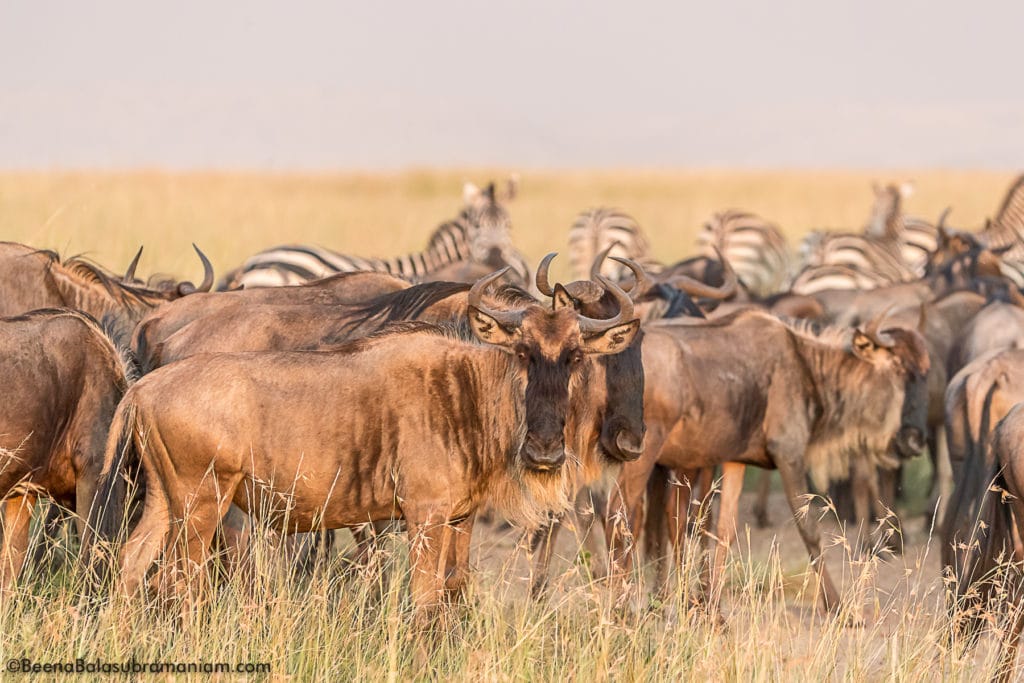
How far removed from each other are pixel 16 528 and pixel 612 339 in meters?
2.54

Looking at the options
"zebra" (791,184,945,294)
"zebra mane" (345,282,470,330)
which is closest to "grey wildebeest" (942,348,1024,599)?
"zebra mane" (345,282,470,330)

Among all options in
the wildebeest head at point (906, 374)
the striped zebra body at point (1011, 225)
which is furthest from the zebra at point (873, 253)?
the wildebeest head at point (906, 374)

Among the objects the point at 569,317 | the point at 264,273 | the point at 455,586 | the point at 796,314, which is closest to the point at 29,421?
the point at 455,586

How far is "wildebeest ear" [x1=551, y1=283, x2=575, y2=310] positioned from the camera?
17.7ft

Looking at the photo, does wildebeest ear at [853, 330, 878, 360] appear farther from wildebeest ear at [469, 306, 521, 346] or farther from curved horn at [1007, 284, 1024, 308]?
wildebeest ear at [469, 306, 521, 346]

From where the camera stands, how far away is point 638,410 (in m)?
5.96

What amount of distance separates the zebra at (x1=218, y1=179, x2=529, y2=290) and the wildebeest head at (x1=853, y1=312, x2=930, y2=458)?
8.06ft

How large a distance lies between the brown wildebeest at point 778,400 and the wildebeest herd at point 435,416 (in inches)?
0.5

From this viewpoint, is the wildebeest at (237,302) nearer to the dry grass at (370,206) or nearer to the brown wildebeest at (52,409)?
the brown wildebeest at (52,409)

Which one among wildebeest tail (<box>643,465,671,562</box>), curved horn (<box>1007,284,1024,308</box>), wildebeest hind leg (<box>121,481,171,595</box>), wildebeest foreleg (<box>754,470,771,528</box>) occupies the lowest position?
wildebeest foreleg (<box>754,470,771,528</box>)

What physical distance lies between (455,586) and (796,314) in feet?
16.8

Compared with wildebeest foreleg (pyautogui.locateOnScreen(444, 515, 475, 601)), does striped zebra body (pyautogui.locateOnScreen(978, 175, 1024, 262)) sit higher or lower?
higher

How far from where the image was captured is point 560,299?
548 centimetres

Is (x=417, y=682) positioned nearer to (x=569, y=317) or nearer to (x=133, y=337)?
(x=569, y=317)
